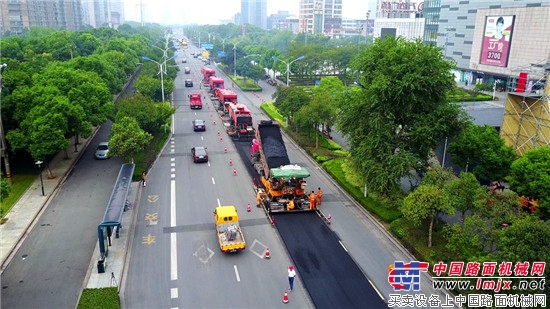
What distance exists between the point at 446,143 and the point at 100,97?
31960 mm

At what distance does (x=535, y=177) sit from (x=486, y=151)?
16.6ft

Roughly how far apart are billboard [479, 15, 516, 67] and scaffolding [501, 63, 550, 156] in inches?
1199

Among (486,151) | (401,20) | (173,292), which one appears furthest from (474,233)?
(401,20)

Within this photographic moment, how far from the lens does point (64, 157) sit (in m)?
39.7

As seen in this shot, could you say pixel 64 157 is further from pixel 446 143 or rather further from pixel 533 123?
pixel 533 123

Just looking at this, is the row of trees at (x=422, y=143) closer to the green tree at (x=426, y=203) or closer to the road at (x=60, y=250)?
the green tree at (x=426, y=203)

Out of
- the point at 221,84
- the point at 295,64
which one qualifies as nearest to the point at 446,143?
the point at 221,84

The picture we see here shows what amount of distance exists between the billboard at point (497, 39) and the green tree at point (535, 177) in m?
43.5

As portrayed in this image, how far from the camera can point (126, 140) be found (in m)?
34.4

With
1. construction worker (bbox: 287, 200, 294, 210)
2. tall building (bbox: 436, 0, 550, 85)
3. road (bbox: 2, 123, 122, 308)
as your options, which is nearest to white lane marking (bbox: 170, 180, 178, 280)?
road (bbox: 2, 123, 122, 308)

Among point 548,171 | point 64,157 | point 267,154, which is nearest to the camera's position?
point 548,171

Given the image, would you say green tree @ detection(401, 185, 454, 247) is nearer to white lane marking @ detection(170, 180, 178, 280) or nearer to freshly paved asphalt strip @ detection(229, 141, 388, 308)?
freshly paved asphalt strip @ detection(229, 141, 388, 308)

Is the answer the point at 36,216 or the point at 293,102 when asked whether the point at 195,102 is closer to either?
the point at 293,102

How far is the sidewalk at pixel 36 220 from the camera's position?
21.6 meters
